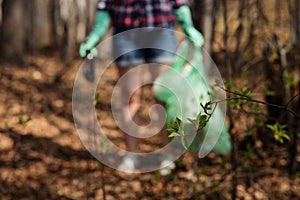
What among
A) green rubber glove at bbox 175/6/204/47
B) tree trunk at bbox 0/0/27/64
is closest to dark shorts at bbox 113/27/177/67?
green rubber glove at bbox 175/6/204/47

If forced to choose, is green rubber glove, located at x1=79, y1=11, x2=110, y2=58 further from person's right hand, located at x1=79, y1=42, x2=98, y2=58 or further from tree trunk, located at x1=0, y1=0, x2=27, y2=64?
tree trunk, located at x1=0, y1=0, x2=27, y2=64

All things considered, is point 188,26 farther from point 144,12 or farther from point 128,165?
point 128,165

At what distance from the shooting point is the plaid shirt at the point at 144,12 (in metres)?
2.71

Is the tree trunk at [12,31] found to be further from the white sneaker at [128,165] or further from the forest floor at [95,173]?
the white sneaker at [128,165]

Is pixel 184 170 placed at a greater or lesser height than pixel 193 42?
lesser

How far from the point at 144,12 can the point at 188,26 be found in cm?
30

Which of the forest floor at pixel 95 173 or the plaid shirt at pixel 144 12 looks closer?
the forest floor at pixel 95 173

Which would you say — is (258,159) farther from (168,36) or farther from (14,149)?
(14,149)

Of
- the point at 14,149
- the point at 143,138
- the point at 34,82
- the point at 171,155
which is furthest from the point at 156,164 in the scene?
the point at 34,82

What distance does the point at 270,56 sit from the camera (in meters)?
3.06

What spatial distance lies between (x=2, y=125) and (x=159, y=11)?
1.76 metres

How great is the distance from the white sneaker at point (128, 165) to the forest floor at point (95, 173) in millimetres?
44

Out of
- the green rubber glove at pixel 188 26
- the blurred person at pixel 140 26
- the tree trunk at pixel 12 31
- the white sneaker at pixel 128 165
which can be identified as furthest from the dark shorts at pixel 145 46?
the tree trunk at pixel 12 31

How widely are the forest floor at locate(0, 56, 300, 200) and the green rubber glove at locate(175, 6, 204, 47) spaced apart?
0.72m
